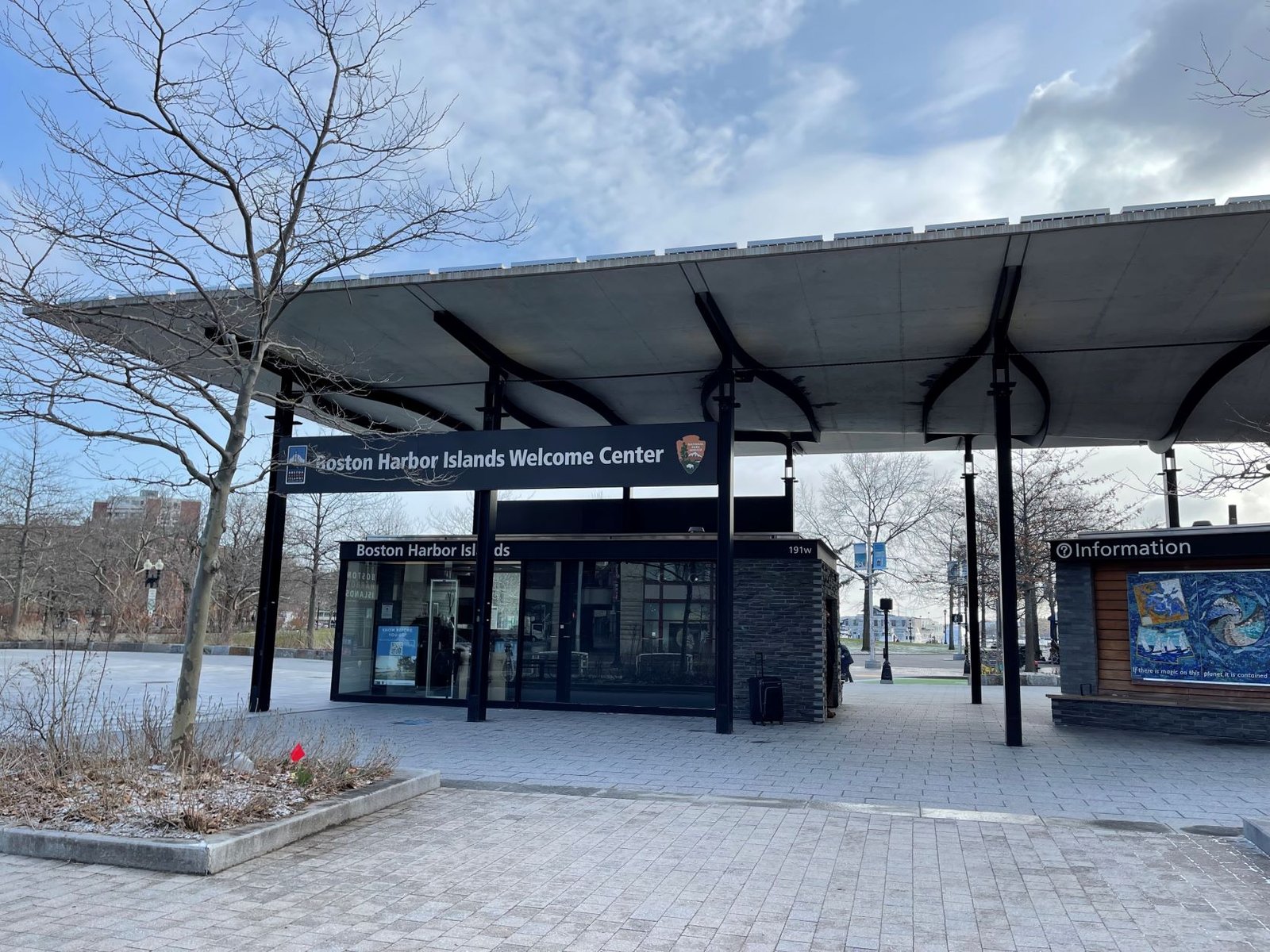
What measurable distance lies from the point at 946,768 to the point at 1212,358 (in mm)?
9323

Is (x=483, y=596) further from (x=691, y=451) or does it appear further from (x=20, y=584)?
(x=20, y=584)

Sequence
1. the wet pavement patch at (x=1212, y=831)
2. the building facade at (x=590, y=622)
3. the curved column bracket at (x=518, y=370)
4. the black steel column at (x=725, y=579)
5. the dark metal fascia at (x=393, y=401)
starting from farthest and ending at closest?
1. the dark metal fascia at (x=393, y=401)
2. the building facade at (x=590, y=622)
3. the curved column bracket at (x=518, y=370)
4. the black steel column at (x=725, y=579)
5. the wet pavement patch at (x=1212, y=831)

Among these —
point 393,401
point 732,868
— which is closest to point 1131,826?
point 732,868

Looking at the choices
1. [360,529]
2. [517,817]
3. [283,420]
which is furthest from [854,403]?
[360,529]

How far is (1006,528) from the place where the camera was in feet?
45.2

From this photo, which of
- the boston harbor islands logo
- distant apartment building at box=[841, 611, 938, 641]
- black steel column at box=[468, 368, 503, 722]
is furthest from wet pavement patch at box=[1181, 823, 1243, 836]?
distant apartment building at box=[841, 611, 938, 641]

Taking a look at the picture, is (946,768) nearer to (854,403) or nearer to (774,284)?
(774,284)

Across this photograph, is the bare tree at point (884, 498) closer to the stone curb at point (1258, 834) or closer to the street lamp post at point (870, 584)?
the street lamp post at point (870, 584)

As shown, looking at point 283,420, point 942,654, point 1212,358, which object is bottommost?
point 942,654

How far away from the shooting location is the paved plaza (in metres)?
5.14

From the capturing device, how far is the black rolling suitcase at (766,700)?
51.8ft

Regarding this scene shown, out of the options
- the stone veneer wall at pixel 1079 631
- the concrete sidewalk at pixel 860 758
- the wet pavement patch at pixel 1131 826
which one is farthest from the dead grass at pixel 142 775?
the stone veneer wall at pixel 1079 631

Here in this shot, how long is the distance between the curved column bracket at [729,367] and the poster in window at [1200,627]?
6616mm

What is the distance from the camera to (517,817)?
319 inches
